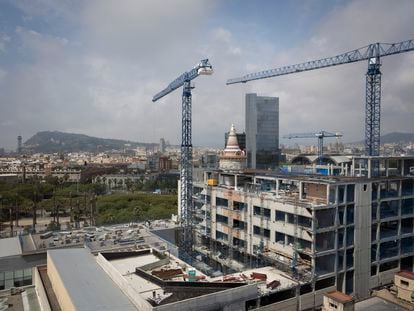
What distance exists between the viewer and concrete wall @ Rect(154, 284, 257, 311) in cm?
1864

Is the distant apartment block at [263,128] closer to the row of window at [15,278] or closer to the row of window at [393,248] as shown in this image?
the row of window at [393,248]

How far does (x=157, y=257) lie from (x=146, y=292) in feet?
24.3

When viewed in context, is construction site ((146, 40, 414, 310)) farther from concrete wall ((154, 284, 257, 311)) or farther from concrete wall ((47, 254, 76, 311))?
concrete wall ((47, 254, 76, 311))

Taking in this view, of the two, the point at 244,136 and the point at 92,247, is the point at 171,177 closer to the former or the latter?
the point at 244,136

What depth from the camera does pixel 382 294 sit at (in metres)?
27.2

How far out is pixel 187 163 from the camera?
41531 millimetres

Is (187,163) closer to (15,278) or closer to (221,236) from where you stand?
(221,236)

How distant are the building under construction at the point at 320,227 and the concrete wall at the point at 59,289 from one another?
588 inches

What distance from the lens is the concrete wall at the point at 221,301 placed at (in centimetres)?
1864

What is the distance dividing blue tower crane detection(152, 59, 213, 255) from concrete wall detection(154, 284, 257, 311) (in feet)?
59.1

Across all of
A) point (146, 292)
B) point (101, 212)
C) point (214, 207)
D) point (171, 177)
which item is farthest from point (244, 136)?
point (146, 292)

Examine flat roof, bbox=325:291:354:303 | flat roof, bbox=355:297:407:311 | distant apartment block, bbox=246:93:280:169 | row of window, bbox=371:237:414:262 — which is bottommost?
flat roof, bbox=355:297:407:311

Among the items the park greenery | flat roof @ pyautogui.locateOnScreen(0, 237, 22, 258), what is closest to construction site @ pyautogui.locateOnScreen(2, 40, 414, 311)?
flat roof @ pyautogui.locateOnScreen(0, 237, 22, 258)

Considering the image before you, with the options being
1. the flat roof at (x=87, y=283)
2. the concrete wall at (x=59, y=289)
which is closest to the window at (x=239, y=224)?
the flat roof at (x=87, y=283)
